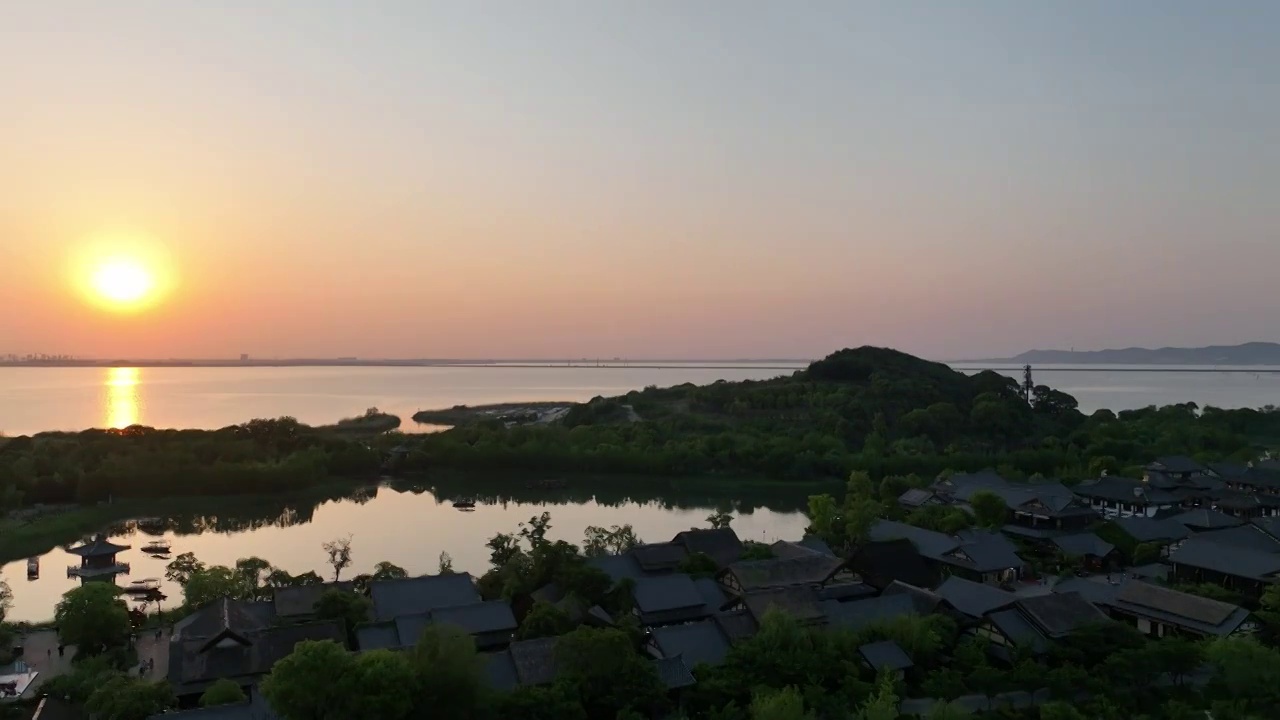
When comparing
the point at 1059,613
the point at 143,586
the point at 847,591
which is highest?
the point at 1059,613

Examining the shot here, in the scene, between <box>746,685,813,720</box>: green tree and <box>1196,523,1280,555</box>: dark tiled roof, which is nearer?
<box>746,685,813,720</box>: green tree

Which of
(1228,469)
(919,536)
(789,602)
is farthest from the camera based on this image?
(1228,469)

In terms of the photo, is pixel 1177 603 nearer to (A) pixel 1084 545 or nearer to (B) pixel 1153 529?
(A) pixel 1084 545

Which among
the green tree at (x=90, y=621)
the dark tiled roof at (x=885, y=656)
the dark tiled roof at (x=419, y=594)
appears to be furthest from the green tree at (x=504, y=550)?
the dark tiled roof at (x=885, y=656)

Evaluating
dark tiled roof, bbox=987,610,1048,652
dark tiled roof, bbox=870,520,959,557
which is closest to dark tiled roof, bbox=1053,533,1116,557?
dark tiled roof, bbox=870,520,959,557

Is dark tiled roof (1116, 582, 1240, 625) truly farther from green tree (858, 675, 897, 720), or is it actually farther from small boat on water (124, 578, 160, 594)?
small boat on water (124, 578, 160, 594)

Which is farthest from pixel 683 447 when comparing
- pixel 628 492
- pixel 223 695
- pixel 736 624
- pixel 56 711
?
pixel 56 711
